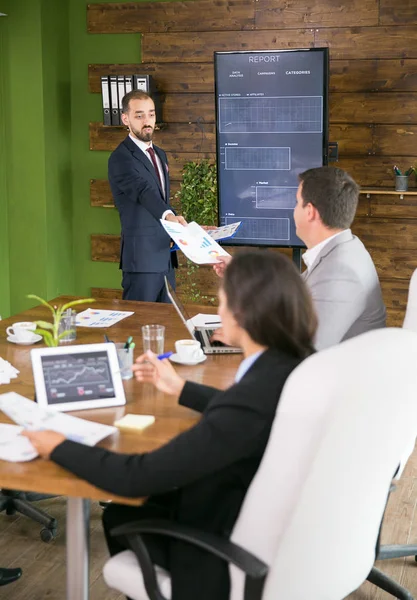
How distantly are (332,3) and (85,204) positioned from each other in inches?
89.8

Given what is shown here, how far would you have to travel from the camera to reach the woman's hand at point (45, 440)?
6.59 feet

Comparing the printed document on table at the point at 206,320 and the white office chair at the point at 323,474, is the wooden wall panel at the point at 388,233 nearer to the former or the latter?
the printed document on table at the point at 206,320

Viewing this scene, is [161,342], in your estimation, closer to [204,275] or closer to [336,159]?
[336,159]

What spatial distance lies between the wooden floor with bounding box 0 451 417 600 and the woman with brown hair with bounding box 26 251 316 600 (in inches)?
42.5

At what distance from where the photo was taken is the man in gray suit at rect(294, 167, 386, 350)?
2988 millimetres

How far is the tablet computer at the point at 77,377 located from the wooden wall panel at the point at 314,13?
12.6 feet

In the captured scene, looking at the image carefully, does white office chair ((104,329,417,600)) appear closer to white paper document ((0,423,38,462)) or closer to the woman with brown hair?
the woman with brown hair

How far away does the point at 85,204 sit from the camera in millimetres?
6473

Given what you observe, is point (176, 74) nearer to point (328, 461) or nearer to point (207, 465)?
point (207, 465)

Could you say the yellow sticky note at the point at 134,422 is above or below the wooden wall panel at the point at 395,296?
above

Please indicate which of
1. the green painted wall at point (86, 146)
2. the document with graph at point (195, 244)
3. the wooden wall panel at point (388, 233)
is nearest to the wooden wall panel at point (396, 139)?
the wooden wall panel at point (388, 233)

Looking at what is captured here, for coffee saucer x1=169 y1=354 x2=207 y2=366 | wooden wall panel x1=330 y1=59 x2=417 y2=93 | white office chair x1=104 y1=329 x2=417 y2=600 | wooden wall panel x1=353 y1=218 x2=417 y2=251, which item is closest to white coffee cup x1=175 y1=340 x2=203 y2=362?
coffee saucer x1=169 y1=354 x2=207 y2=366

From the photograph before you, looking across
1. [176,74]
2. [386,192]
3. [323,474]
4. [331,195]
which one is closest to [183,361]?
[331,195]

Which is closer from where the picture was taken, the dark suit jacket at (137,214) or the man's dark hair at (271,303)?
the man's dark hair at (271,303)
